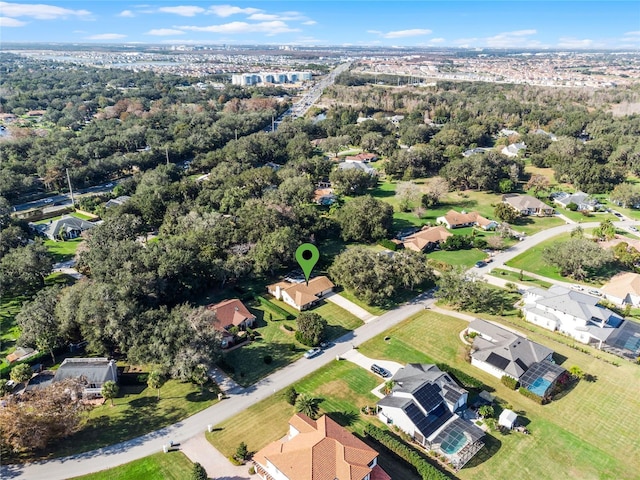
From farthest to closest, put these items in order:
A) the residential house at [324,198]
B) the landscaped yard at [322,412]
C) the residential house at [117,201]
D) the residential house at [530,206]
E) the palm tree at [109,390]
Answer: the residential house at [324,198], the residential house at [117,201], the residential house at [530,206], the palm tree at [109,390], the landscaped yard at [322,412]

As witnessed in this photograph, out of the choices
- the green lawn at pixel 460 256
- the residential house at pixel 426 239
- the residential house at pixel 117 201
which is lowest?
the green lawn at pixel 460 256

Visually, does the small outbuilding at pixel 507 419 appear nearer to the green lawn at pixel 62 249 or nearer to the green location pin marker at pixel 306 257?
the green location pin marker at pixel 306 257

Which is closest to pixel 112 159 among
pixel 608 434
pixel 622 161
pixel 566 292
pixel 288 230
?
pixel 288 230

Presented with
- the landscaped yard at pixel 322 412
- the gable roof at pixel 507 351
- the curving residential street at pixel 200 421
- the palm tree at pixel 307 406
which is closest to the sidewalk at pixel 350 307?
the curving residential street at pixel 200 421

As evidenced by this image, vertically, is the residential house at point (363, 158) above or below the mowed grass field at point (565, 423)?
above

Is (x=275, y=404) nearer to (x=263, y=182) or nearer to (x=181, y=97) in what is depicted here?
(x=263, y=182)

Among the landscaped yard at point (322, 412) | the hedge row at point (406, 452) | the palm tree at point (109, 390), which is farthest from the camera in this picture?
the palm tree at point (109, 390)

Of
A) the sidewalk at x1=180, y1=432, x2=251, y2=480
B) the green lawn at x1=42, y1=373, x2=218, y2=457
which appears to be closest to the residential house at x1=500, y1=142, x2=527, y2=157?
the green lawn at x1=42, y1=373, x2=218, y2=457
